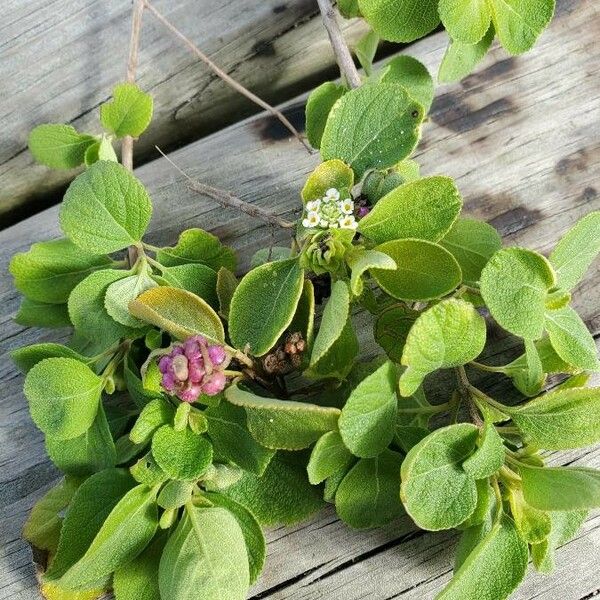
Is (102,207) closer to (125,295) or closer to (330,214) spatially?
(125,295)

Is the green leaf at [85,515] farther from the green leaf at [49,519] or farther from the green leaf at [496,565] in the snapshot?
the green leaf at [496,565]

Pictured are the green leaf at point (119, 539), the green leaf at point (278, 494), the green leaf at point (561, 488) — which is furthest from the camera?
the green leaf at point (278, 494)

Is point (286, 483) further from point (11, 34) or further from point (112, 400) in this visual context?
point (11, 34)

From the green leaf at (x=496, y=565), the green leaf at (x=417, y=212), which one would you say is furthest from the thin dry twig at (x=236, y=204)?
the green leaf at (x=496, y=565)

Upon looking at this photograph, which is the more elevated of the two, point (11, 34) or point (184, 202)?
point (11, 34)

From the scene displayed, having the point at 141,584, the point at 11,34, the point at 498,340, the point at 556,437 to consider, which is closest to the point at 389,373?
the point at 556,437

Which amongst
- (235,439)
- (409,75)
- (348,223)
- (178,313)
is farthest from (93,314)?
(409,75)

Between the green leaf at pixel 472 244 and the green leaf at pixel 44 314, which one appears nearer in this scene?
the green leaf at pixel 472 244
